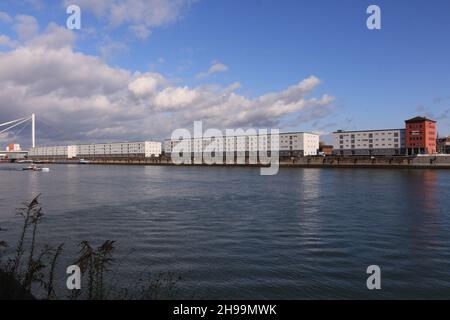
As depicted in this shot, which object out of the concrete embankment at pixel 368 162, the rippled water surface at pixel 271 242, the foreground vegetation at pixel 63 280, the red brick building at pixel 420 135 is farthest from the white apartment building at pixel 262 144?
the foreground vegetation at pixel 63 280

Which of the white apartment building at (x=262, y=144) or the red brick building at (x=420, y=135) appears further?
the white apartment building at (x=262, y=144)

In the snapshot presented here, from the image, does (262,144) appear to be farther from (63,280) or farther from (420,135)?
(63,280)

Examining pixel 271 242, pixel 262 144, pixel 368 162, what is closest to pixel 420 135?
pixel 368 162

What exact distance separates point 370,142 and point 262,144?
148ft

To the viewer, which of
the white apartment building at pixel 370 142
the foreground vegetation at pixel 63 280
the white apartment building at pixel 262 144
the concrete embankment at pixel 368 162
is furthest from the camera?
the white apartment building at pixel 262 144

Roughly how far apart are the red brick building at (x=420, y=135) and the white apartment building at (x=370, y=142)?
4291 mm

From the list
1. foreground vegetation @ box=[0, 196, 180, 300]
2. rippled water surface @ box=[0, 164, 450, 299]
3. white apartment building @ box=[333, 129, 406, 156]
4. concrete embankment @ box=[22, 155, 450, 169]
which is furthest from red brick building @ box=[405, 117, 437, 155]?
foreground vegetation @ box=[0, 196, 180, 300]

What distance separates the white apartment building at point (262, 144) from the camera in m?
148

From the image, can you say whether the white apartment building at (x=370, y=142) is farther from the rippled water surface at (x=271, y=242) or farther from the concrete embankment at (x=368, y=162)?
the rippled water surface at (x=271, y=242)

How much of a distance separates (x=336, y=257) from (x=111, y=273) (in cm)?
855

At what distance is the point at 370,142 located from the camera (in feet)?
424

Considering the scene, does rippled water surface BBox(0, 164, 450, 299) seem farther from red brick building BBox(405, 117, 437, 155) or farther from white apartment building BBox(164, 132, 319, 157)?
white apartment building BBox(164, 132, 319, 157)

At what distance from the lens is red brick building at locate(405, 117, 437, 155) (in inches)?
4397

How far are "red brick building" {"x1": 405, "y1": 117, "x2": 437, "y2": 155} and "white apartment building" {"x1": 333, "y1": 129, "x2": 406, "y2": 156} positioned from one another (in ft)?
14.1
